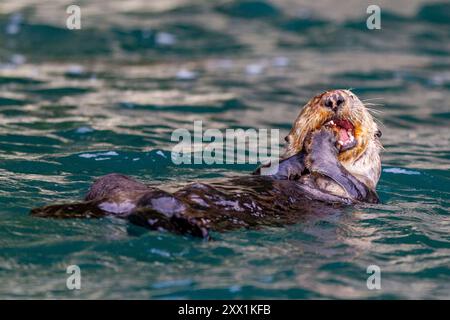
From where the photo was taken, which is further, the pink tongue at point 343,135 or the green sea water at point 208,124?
the pink tongue at point 343,135

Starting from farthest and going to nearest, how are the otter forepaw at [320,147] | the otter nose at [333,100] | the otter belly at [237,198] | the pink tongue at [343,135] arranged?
the pink tongue at [343,135] → the otter nose at [333,100] → the otter forepaw at [320,147] → the otter belly at [237,198]

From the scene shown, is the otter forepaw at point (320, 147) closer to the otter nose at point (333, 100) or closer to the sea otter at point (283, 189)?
the sea otter at point (283, 189)

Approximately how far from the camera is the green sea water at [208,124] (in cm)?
482

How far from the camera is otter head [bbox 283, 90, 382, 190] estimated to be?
6.41 metres

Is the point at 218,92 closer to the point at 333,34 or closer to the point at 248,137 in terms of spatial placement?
the point at 248,137

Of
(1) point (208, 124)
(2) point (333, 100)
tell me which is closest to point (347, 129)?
(2) point (333, 100)

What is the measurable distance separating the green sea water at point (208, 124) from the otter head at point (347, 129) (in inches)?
14.3

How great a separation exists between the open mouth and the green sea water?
547mm

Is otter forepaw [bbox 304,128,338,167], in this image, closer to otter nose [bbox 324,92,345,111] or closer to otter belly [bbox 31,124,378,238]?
otter belly [bbox 31,124,378,238]

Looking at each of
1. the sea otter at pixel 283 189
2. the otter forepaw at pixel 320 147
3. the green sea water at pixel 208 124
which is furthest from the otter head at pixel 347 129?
the green sea water at pixel 208 124

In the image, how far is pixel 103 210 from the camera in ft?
16.5

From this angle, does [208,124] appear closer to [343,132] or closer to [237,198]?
[343,132]

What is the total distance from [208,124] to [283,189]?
3.97m

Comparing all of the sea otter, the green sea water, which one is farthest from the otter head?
the green sea water
